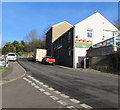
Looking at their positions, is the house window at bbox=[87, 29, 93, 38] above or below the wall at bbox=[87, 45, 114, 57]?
above

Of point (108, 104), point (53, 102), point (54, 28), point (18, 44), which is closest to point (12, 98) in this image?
point (53, 102)

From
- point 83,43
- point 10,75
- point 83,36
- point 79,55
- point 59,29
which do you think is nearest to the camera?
point 10,75

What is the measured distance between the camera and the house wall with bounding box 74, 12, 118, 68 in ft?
95.1

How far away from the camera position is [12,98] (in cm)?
723

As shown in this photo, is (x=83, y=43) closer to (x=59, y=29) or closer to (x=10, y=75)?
(x=10, y=75)

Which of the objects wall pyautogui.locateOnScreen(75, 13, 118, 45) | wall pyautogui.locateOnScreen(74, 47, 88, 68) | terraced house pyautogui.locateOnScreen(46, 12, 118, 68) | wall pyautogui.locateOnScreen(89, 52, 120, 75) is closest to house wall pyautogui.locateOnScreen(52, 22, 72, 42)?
terraced house pyautogui.locateOnScreen(46, 12, 118, 68)

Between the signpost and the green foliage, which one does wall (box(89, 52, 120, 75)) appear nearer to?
the signpost

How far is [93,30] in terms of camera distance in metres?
30.5

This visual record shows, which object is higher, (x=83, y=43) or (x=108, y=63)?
(x=83, y=43)

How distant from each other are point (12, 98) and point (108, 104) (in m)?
3.76

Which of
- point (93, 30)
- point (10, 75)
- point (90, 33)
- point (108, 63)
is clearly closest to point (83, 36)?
point (90, 33)

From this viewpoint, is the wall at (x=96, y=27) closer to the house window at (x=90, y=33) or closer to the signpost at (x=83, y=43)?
the house window at (x=90, y=33)

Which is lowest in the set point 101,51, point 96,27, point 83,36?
point 101,51

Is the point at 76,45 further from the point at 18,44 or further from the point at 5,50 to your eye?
the point at 18,44
